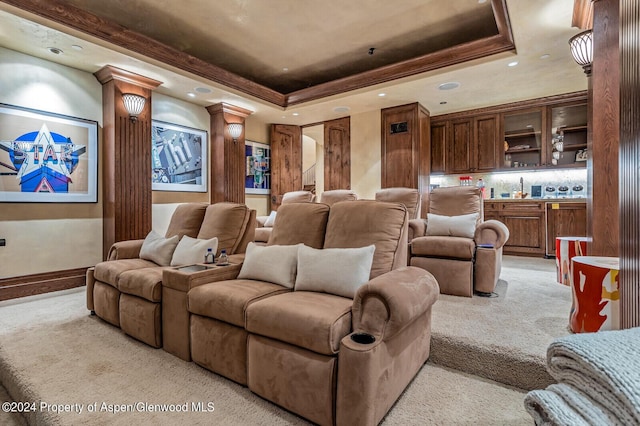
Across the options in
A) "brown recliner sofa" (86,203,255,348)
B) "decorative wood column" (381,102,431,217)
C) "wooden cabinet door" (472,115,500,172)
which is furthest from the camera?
"wooden cabinet door" (472,115,500,172)

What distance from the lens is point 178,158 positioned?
15.9 ft

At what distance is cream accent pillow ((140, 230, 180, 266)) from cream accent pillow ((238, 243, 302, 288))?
0.89 meters

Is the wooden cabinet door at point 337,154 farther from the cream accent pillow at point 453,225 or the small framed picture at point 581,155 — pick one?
the small framed picture at point 581,155

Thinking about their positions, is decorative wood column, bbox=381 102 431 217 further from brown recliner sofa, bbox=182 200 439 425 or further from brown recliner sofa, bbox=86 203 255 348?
brown recliner sofa, bbox=182 200 439 425

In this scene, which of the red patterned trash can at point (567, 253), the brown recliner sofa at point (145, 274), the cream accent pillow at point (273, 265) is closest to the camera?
the cream accent pillow at point (273, 265)

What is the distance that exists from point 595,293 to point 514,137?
4.79m

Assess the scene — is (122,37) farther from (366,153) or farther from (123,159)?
(366,153)

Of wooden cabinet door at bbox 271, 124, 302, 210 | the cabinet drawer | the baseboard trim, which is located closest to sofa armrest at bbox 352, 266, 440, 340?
the baseboard trim

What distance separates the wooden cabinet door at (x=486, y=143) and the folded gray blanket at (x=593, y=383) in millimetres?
5566

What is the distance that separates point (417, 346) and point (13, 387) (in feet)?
7.56

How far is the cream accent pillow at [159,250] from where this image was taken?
8.71 ft

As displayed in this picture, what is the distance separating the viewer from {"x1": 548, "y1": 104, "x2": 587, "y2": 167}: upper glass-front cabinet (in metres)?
5.06

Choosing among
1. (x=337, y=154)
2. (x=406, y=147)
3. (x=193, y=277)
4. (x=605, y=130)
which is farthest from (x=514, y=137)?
(x=193, y=277)

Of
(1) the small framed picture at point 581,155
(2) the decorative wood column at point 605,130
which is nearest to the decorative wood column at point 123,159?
(2) the decorative wood column at point 605,130
